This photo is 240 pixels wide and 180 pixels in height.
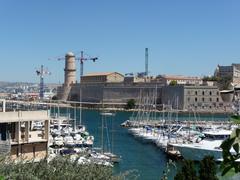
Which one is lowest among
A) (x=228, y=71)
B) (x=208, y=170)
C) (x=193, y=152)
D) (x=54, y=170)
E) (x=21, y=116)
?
(x=193, y=152)

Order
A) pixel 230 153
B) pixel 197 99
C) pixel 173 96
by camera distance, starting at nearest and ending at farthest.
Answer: pixel 230 153 → pixel 197 99 → pixel 173 96

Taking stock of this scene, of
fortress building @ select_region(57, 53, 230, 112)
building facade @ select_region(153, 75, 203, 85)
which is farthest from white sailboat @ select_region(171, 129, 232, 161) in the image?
building facade @ select_region(153, 75, 203, 85)

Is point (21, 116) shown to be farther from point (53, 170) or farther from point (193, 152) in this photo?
point (193, 152)

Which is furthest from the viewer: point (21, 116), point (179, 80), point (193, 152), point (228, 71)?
point (228, 71)

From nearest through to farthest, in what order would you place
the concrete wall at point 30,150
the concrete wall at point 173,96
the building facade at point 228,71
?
the concrete wall at point 30,150 < the concrete wall at point 173,96 < the building facade at point 228,71

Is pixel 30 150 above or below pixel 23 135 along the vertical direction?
below

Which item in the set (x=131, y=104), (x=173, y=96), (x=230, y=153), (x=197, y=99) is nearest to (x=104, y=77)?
(x=131, y=104)

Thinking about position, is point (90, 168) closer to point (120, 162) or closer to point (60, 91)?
point (120, 162)

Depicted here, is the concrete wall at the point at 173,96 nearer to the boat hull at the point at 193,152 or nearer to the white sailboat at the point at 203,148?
the white sailboat at the point at 203,148

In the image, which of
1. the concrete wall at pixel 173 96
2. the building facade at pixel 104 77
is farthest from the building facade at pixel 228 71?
the concrete wall at pixel 173 96

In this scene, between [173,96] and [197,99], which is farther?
[173,96]

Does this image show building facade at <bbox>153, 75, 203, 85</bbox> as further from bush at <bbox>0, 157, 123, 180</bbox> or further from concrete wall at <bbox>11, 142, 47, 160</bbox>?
bush at <bbox>0, 157, 123, 180</bbox>

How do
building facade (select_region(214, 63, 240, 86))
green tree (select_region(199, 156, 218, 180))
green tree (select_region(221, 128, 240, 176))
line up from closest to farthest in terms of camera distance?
green tree (select_region(221, 128, 240, 176)) < green tree (select_region(199, 156, 218, 180)) < building facade (select_region(214, 63, 240, 86))

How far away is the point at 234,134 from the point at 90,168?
323 cm
